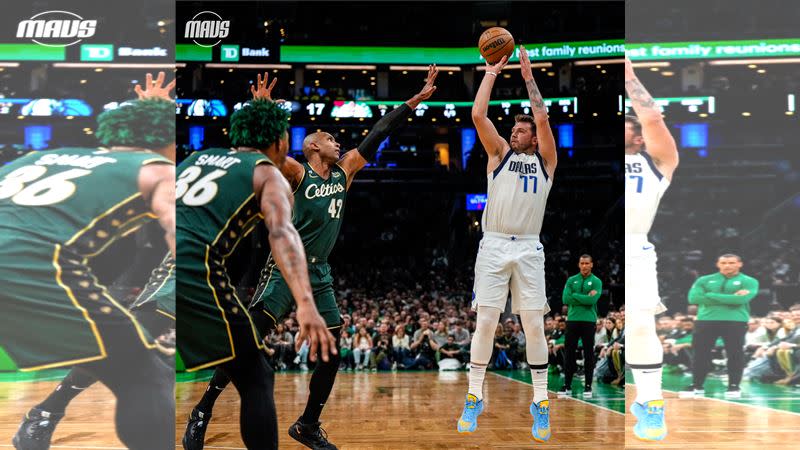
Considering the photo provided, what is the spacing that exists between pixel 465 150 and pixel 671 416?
930 inches

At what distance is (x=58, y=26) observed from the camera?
3885 millimetres

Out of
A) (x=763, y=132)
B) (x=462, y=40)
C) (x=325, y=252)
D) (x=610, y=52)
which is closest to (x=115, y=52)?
(x=325, y=252)

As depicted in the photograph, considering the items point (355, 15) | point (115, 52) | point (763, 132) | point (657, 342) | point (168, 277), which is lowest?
point (657, 342)

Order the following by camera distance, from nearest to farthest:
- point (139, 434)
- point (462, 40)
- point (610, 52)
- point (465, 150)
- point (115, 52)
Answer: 1. point (139, 434)
2. point (115, 52)
3. point (610, 52)
4. point (462, 40)
5. point (465, 150)

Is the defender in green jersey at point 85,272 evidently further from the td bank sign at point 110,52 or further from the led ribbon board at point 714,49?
the led ribbon board at point 714,49

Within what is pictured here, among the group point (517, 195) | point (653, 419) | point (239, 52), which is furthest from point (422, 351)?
point (653, 419)

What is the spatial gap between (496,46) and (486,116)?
25.5 inches

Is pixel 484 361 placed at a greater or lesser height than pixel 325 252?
lesser

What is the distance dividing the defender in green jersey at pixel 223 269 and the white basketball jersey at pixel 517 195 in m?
2.70

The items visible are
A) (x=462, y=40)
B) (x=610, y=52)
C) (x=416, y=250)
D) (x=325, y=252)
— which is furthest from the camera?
(x=462, y=40)

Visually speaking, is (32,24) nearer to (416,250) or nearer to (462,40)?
(416,250)

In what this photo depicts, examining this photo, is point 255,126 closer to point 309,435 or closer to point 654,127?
point 654,127

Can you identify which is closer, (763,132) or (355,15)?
(763,132)

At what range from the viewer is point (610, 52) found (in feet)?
72.7
